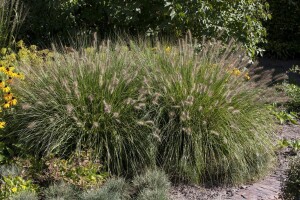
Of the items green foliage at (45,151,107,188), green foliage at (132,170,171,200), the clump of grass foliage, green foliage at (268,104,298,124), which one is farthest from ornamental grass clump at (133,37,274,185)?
green foliage at (268,104,298,124)

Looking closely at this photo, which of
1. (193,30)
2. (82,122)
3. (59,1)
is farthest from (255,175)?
(59,1)

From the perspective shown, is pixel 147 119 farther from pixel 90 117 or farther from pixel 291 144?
pixel 291 144

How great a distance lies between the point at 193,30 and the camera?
8094mm

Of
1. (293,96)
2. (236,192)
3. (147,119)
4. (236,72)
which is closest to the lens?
(236,192)

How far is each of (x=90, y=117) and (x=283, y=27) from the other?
812cm

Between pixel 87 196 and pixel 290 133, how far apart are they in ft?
11.4

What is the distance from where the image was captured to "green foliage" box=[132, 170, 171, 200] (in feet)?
15.6

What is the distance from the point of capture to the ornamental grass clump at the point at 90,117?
5320 millimetres

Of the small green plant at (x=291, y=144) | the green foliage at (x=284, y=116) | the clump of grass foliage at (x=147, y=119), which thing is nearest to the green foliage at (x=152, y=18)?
the green foliage at (x=284, y=116)

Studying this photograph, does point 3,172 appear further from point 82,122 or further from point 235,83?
point 235,83

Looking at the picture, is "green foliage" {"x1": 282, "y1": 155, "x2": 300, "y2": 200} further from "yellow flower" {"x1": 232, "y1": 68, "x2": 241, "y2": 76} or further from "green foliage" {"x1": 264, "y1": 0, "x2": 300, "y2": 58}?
"green foliage" {"x1": 264, "y1": 0, "x2": 300, "y2": 58}

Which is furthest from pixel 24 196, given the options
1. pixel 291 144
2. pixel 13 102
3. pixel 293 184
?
pixel 291 144

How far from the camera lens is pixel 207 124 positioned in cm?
555

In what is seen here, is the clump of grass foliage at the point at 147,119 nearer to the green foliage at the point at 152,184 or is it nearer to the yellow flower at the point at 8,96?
the yellow flower at the point at 8,96
